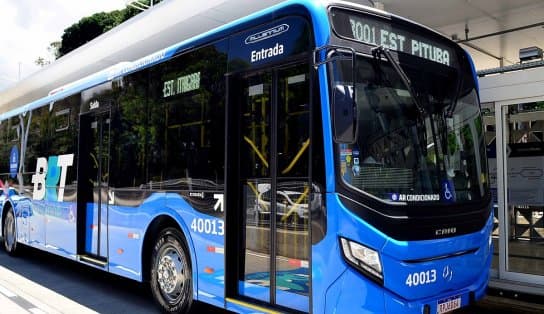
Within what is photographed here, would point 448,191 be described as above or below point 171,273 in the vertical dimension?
above

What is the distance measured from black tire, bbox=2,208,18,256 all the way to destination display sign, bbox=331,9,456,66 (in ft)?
32.0

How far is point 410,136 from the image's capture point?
432cm

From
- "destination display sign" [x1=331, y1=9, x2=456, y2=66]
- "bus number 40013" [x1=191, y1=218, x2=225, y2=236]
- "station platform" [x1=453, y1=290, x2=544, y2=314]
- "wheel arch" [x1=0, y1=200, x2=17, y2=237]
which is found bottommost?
"station platform" [x1=453, y1=290, x2=544, y2=314]

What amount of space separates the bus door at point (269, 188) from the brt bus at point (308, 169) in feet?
0.05

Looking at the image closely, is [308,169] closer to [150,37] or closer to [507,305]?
[507,305]

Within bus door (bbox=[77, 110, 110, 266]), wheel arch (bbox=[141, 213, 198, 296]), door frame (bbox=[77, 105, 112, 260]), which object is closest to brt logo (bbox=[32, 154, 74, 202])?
door frame (bbox=[77, 105, 112, 260])

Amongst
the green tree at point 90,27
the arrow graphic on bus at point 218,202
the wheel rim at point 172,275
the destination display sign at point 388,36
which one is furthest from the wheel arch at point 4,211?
the green tree at point 90,27

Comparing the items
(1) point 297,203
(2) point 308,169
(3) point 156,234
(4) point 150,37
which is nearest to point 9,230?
(4) point 150,37

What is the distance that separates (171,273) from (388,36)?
3.68 meters

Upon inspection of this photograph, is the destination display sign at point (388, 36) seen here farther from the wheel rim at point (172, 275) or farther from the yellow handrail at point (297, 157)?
the wheel rim at point (172, 275)

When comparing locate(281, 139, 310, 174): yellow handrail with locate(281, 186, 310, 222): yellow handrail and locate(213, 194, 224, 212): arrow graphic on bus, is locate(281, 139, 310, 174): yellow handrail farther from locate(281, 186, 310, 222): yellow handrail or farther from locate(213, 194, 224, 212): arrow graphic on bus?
locate(213, 194, 224, 212): arrow graphic on bus

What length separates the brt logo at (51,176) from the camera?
8.79 metres

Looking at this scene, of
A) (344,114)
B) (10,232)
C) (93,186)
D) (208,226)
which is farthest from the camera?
(10,232)

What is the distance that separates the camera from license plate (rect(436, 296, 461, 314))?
14.0ft
